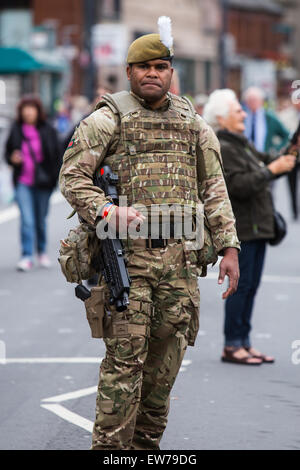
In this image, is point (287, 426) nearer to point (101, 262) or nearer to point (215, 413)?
point (215, 413)

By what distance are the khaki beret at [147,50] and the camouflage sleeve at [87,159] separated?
0.26m

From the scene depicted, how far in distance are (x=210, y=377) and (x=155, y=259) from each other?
2617 mm

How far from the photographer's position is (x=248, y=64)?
74.3 metres

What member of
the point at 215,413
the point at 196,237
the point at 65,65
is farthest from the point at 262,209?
the point at 65,65

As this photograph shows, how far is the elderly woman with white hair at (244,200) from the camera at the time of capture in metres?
7.24

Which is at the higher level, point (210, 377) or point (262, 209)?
point (262, 209)

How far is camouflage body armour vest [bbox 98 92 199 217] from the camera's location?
4.75 meters

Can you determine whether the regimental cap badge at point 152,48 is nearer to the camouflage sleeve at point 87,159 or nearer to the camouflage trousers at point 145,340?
the camouflage sleeve at point 87,159

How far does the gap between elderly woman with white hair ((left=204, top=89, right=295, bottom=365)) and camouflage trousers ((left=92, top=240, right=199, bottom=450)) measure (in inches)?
96.6

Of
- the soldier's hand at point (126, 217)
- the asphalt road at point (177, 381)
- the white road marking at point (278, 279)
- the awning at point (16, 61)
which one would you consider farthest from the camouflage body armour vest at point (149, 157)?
the awning at point (16, 61)

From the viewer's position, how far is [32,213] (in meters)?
12.6

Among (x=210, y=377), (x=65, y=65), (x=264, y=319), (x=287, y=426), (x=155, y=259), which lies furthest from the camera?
(x=65, y=65)

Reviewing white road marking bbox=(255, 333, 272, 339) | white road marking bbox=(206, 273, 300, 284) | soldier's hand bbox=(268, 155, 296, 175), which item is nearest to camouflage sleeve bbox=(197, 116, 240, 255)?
soldier's hand bbox=(268, 155, 296, 175)
